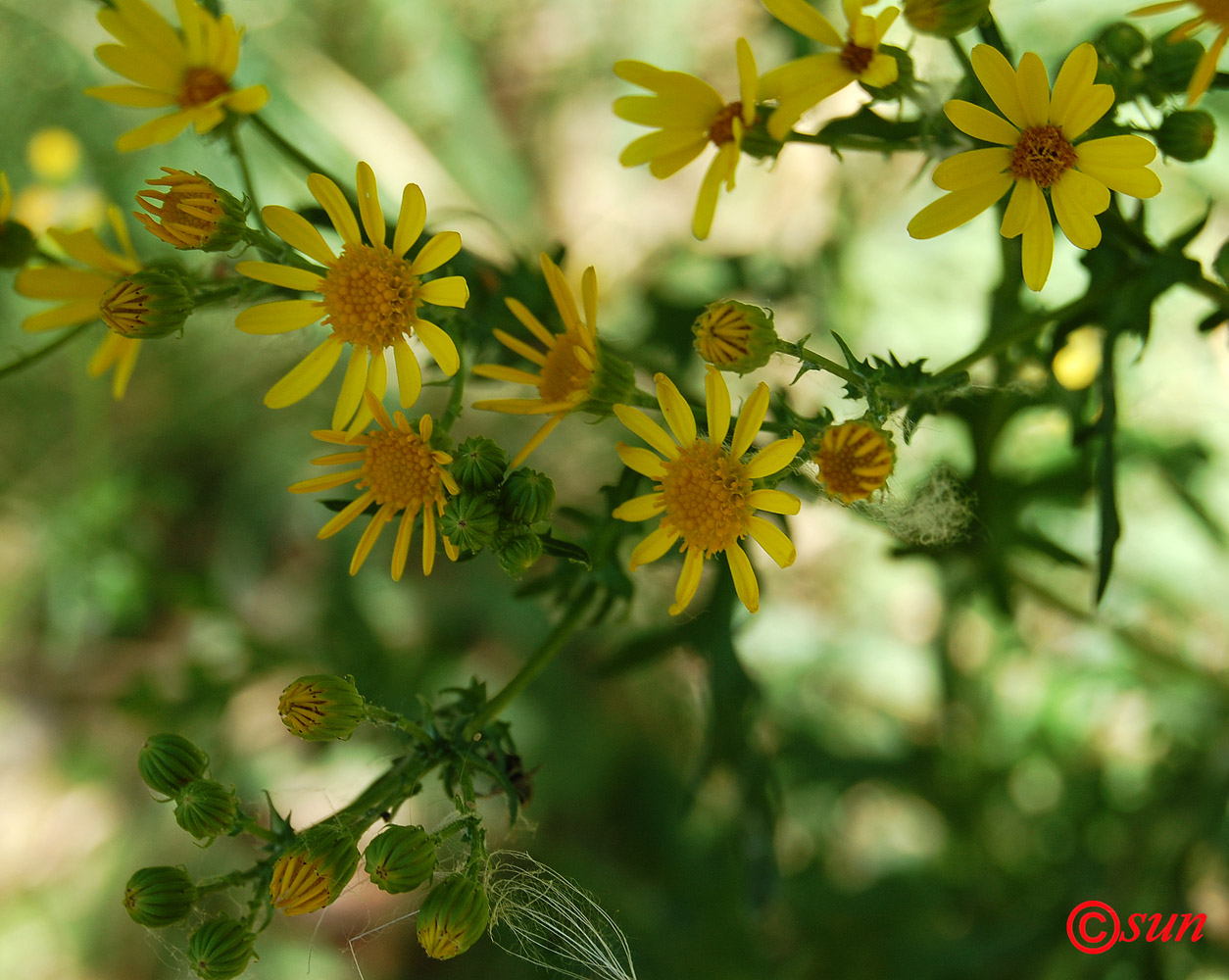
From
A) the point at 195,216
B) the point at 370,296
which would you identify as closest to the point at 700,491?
the point at 370,296

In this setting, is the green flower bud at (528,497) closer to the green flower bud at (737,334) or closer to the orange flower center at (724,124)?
the green flower bud at (737,334)

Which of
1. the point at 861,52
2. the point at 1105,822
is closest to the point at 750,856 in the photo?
the point at 1105,822

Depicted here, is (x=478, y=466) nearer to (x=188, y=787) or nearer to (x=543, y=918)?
(x=188, y=787)

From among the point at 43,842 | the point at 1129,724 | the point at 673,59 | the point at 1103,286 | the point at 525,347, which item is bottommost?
the point at 43,842

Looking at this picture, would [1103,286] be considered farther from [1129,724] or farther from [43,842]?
[43,842]

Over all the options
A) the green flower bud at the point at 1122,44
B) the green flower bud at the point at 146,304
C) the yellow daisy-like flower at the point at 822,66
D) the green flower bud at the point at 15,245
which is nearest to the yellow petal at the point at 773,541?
the yellow daisy-like flower at the point at 822,66

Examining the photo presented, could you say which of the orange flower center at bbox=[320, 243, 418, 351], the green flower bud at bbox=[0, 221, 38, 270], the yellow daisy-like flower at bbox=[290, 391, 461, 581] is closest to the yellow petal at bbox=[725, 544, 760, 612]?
the yellow daisy-like flower at bbox=[290, 391, 461, 581]
